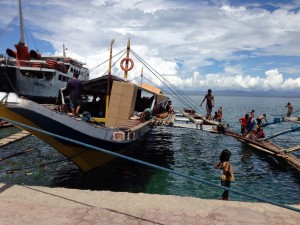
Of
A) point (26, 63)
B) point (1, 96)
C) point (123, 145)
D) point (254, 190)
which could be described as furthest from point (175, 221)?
point (26, 63)

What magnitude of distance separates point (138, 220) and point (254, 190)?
9.00 meters

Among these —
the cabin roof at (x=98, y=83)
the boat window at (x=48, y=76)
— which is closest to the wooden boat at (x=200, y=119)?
the cabin roof at (x=98, y=83)

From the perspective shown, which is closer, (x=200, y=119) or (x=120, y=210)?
(x=120, y=210)

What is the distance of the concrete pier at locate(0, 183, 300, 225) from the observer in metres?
Answer: 4.94

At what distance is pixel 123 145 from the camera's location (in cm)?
1197

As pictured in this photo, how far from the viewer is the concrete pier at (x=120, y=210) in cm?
494

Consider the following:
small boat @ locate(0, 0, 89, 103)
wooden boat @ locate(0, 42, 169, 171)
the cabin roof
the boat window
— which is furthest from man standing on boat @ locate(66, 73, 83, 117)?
the boat window

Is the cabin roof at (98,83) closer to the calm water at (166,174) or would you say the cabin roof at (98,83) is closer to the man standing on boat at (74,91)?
the man standing on boat at (74,91)

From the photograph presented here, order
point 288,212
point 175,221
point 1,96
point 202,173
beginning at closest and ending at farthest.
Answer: point 175,221, point 288,212, point 1,96, point 202,173

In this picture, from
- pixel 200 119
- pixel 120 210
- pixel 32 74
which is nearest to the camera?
pixel 120 210

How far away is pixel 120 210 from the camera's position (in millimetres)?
5332

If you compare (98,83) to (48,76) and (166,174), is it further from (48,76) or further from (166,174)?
(48,76)

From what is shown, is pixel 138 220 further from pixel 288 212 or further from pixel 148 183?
pixel 148 183

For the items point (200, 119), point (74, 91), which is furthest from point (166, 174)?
point (200, 119)
